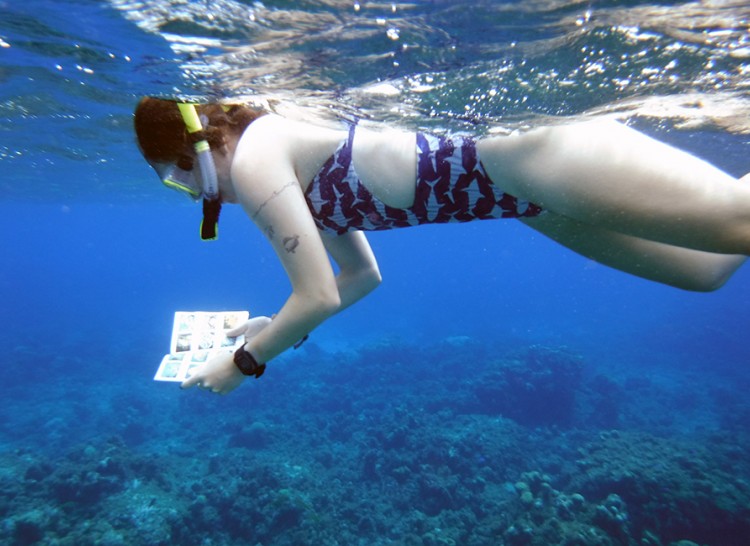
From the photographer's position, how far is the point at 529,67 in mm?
5336

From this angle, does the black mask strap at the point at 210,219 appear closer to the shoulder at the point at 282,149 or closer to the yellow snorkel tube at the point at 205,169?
the yellow snorkel tube at the point at 205,169

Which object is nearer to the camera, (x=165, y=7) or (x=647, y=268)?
(x=647, y=268)

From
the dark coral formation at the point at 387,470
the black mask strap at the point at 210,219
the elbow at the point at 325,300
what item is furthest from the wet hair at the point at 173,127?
the dark coral formation at the point at 387,470

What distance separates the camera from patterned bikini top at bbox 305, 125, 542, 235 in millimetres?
2152

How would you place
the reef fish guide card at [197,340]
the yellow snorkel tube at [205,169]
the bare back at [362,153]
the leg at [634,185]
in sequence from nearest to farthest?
the leg at [634,185]
the yellow snorkel tube at [205,169]
the bare back at [362,153]
the reef fish guide card at [197,340]

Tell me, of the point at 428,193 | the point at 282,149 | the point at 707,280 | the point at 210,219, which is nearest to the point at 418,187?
the point at 428,193

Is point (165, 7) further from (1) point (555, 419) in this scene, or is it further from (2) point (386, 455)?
(1) point (555, 419)

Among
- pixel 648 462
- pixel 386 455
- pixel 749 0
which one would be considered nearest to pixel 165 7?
pixel 749 0

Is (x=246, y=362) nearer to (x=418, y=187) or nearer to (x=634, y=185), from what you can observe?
(x=418, y=187)

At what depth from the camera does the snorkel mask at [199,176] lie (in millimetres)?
2078

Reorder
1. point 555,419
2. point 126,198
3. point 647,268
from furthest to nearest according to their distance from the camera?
point 126,198
point 555,419
point 647,268

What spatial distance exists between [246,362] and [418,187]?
1259 millimetres

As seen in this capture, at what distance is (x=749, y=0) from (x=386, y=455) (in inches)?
423

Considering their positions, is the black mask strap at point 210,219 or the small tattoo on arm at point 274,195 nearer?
the small tattoo on arm at point 274,195
